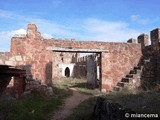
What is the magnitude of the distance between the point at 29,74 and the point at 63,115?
5797 millimetres

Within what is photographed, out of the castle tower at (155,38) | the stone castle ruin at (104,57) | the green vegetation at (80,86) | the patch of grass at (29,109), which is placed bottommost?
the patch of grass at (29,109)

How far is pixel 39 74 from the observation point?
14.4m

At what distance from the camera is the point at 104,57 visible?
51.8ft

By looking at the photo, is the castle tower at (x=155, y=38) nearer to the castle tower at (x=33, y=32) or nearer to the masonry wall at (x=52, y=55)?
the masonry wall at (x=52, y=55)

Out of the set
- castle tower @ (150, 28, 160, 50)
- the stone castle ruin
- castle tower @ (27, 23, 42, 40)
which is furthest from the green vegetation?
castle tower @ (150, 28, 160, 50)

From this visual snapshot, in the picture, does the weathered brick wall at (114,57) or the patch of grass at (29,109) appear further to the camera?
the weathered brick wall at (114,57)

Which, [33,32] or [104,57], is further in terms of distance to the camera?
[104,57]

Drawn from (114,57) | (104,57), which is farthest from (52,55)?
(114,57)

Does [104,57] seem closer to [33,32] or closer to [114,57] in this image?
[114,57]

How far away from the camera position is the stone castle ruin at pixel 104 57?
46.5 ft

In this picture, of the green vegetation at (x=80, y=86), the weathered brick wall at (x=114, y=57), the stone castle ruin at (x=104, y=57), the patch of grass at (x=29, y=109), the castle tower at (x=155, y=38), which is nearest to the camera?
the patch of grass at (x=29, y=109)

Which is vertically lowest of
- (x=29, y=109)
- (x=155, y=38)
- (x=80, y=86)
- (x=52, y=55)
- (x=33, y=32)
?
(x=29, y=109)

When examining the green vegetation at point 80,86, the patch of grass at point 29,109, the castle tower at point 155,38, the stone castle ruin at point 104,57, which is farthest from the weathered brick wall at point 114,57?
the patch of grass at point 29,109

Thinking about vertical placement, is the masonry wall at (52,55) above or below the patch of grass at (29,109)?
above
